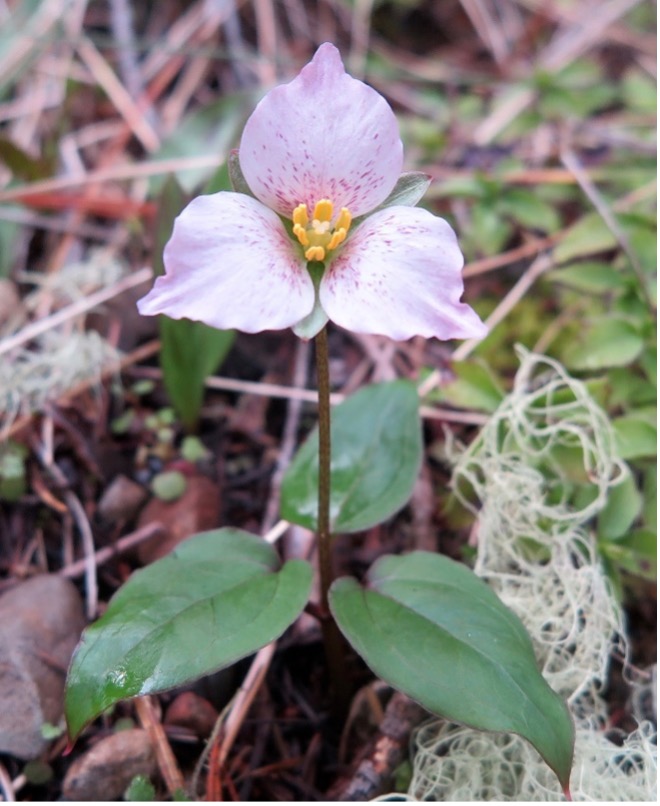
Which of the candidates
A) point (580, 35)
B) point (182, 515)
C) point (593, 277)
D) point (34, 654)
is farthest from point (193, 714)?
point (580, 35)

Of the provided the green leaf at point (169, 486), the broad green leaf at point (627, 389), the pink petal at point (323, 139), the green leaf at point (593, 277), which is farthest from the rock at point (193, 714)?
the green leaf at point (593, 277)

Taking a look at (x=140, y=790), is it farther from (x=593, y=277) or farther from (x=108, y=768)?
(x=593, y=277)

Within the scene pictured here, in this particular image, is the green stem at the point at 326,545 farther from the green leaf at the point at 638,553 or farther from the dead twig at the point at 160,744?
the green leaf at the point at 638,553

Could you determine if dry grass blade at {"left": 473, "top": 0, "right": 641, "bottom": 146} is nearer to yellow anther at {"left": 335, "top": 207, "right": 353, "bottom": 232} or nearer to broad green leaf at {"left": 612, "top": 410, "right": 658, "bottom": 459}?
broad green leaf at {"left": 612, "top": 410, "right": 658, "bottom": 459}

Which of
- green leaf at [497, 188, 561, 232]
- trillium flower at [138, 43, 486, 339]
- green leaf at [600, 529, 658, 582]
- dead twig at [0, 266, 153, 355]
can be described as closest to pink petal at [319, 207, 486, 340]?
trillium flower at [138, 43, 486, 339]

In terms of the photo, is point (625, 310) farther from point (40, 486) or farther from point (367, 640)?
point (40, 486)

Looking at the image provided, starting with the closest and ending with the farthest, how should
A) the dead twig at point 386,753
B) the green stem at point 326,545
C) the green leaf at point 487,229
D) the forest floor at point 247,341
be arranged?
the green stem at point 326,545 → the dead twig at point 386,753 → the forest floor at point 247,341 → the green leaf at point 487,229

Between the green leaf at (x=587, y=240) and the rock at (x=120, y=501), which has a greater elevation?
the green leaf at (x=587, y=240)
